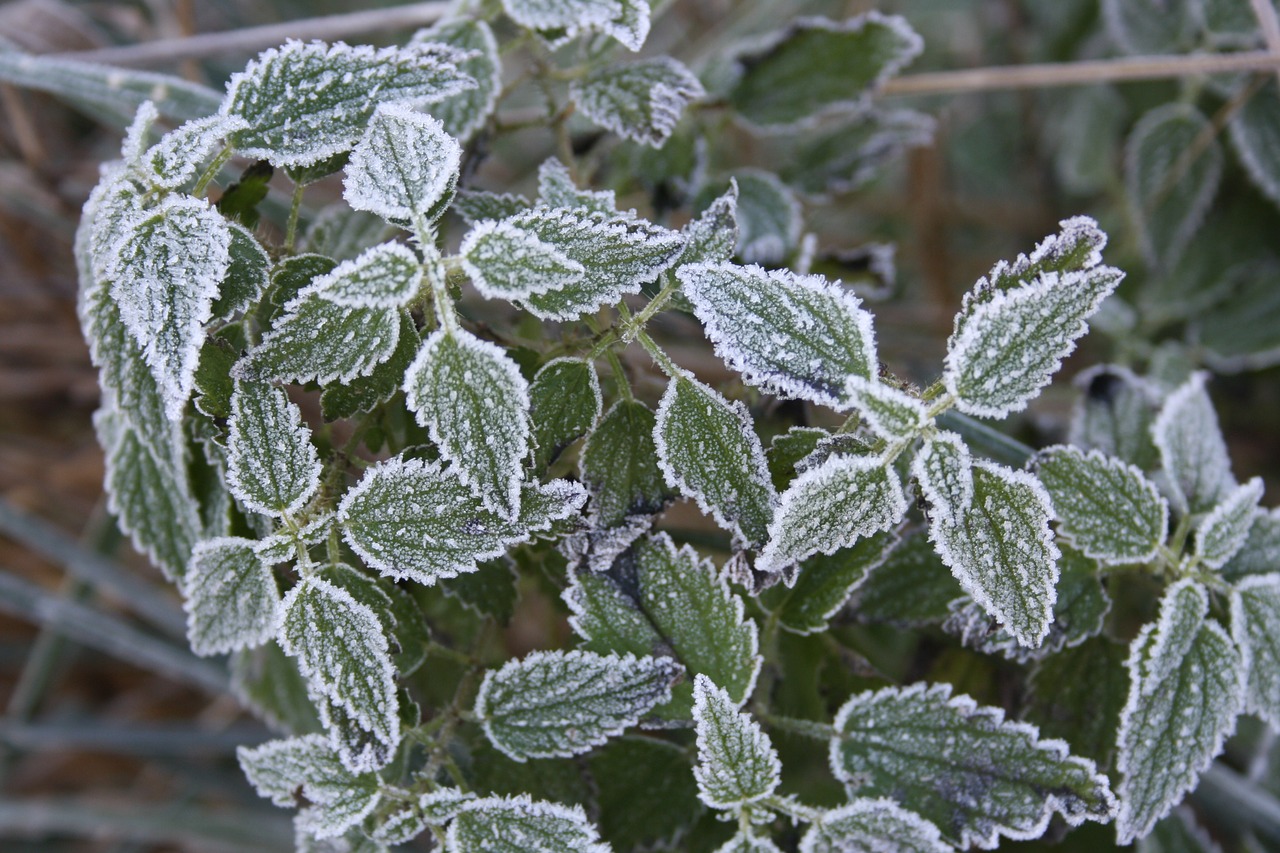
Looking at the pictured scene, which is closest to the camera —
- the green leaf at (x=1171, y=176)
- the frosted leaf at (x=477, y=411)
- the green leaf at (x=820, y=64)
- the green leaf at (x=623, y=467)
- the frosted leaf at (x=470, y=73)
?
the frosted leaf at (x=477, y=411)

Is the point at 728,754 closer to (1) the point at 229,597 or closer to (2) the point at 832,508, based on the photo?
(2) the point at 832,508

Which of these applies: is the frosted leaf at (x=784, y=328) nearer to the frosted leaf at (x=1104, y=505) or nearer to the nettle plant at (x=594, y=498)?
the nettle plant at (x=594, y=498)

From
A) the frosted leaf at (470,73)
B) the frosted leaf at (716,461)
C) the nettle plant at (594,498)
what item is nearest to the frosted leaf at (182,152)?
the nettle plant at (594,498)

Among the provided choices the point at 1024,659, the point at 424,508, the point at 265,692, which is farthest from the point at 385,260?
the point at 1024,659

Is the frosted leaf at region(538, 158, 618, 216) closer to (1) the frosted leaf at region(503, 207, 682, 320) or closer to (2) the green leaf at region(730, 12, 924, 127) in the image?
(1) the frosted leaf at region(503, 207, 682, 320)

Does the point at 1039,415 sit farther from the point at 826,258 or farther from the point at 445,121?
the point at 445,121
